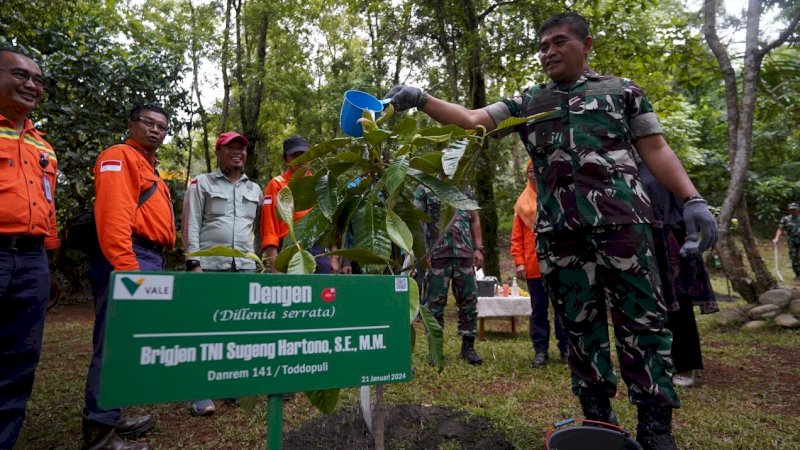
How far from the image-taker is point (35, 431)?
2889mm

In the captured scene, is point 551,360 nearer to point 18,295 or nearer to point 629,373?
point 629,373

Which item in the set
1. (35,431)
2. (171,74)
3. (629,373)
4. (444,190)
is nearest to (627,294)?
(629,373)

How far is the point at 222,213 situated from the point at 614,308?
2.44m

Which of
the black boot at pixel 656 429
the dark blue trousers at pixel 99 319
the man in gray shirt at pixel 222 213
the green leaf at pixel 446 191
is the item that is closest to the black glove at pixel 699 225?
the black boot at pixel 656 429

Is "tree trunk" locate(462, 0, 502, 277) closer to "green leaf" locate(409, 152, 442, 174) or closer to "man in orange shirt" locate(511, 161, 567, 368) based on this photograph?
"man in orange shirt" locate(511, 161, 567, 368)

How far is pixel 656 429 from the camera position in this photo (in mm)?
1938

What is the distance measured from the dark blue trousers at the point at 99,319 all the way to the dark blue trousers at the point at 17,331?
0.91 feet

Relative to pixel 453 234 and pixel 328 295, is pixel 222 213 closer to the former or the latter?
pixel 453 234

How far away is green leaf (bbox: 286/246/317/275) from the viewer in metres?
1.31

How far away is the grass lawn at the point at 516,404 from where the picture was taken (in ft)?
8.59

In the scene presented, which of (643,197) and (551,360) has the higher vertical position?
(643,197)

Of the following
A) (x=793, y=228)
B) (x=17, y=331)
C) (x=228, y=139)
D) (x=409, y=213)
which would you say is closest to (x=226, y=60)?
(x=228, y=139)

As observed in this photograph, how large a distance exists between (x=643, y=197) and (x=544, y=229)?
1.40 ft

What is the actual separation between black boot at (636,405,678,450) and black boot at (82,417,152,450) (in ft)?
7.77
